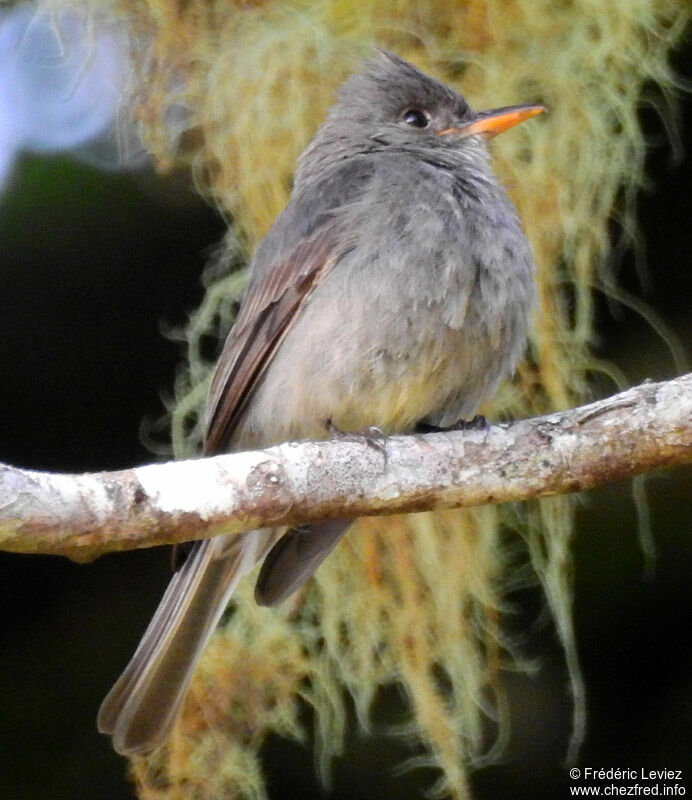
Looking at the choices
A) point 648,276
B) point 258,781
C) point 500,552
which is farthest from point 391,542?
point 648,276

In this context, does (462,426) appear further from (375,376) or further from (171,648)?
(171,648)

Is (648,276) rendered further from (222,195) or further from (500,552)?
(222,195)

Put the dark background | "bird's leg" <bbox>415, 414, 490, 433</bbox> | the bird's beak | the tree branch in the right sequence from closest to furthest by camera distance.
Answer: the tree branch < "bird's leg" <bbox>415, 414, 490, 433</bbox> < the bird's beak < the dark background

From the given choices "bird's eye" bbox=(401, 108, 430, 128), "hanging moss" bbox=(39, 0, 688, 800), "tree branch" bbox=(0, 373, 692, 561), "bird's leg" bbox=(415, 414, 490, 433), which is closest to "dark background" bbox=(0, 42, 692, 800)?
"hanging moss" bbox=(39, 0, 688, 800)

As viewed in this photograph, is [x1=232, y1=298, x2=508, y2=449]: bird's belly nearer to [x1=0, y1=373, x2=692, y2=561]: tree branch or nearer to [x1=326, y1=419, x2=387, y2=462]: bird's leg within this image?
[x1=326, y1=419, x2=387, y2=462]: bird's leg

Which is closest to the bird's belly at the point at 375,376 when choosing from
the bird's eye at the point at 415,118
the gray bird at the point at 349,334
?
the gray bird at the point at 349,334

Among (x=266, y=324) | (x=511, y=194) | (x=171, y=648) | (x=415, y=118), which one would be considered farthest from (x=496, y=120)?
(x=171, y=648)
